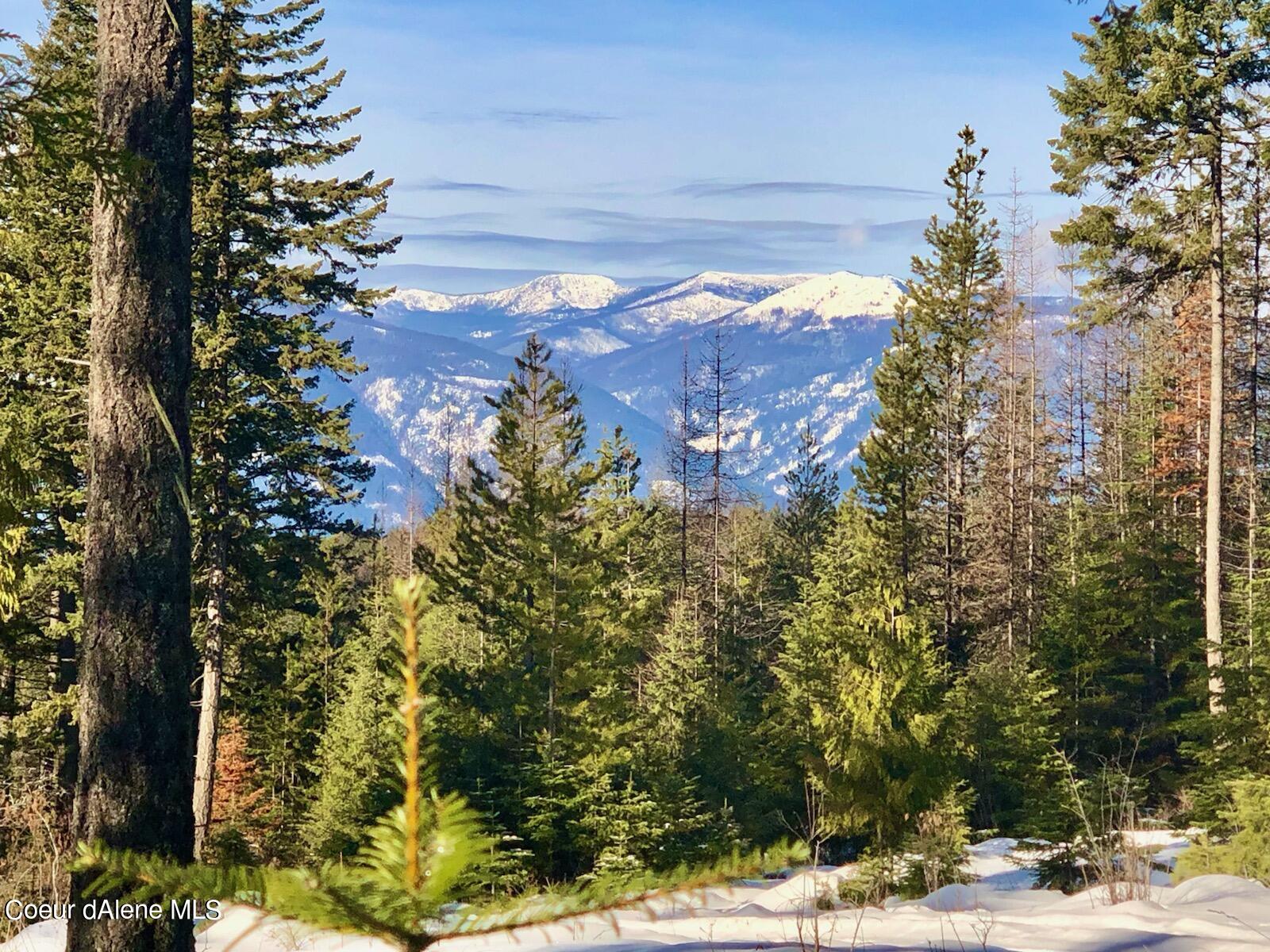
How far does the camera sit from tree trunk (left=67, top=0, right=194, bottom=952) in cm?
446

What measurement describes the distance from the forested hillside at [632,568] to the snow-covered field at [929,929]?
24.3 inches

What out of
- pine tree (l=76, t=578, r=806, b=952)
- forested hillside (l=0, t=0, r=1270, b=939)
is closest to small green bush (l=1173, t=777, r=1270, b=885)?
forested hillside (l=0, t=0, r=1270, b=939)

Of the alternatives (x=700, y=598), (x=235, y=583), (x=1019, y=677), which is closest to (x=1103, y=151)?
(x=1019, y=677)

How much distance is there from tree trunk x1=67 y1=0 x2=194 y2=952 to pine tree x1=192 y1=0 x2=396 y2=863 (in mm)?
8998

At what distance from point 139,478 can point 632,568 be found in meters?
30.8

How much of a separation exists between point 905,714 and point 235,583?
38.7 feet

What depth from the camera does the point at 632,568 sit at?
35.2 meters

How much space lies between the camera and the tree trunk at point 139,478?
4461mm

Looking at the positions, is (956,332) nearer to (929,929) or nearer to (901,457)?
(901,457)

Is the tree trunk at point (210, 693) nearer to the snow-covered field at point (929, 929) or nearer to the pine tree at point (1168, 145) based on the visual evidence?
the snow-covered field at point (929, 929)

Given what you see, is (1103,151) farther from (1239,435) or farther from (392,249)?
(1239,435)

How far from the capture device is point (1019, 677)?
77.1ft

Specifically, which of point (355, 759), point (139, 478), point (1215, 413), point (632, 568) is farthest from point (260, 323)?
point (632, 568)

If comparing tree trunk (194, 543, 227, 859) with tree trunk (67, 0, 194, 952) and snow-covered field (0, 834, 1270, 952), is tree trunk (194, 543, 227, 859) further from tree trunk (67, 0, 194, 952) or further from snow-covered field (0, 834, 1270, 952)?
tree trunk (67, 0, 194, 952)
